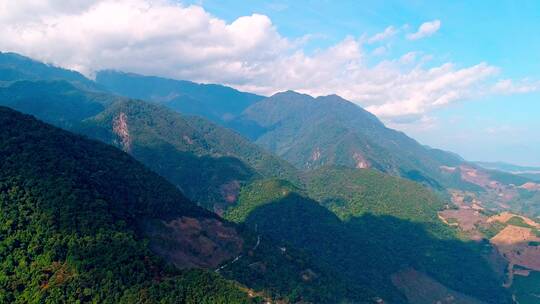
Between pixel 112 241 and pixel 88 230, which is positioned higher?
pixel 88 230

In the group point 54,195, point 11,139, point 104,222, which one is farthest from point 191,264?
point 11,139

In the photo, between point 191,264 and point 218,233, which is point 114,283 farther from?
point 218,233

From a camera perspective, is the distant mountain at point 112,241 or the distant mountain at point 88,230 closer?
the distant mountain at point 88,230

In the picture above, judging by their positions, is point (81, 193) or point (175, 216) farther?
point (175, 216)

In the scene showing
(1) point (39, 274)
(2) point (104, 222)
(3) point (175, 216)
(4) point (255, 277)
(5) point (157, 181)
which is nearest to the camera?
(1) point (39, 274)

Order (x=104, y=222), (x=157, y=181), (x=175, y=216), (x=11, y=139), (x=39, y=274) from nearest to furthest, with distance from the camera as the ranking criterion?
1. (x=39, y=274)
2. (x=104, y=222)
3. (x=11, y=139)
4. (x=175, y=216)
5. (x=157, y=181)

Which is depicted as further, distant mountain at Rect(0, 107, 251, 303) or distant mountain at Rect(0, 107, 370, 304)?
distant mountain at Rect(0, 107, 370, 304)

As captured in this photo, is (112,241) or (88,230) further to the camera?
(88,230)

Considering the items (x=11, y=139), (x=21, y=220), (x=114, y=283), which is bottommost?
(x=114, y=283)
